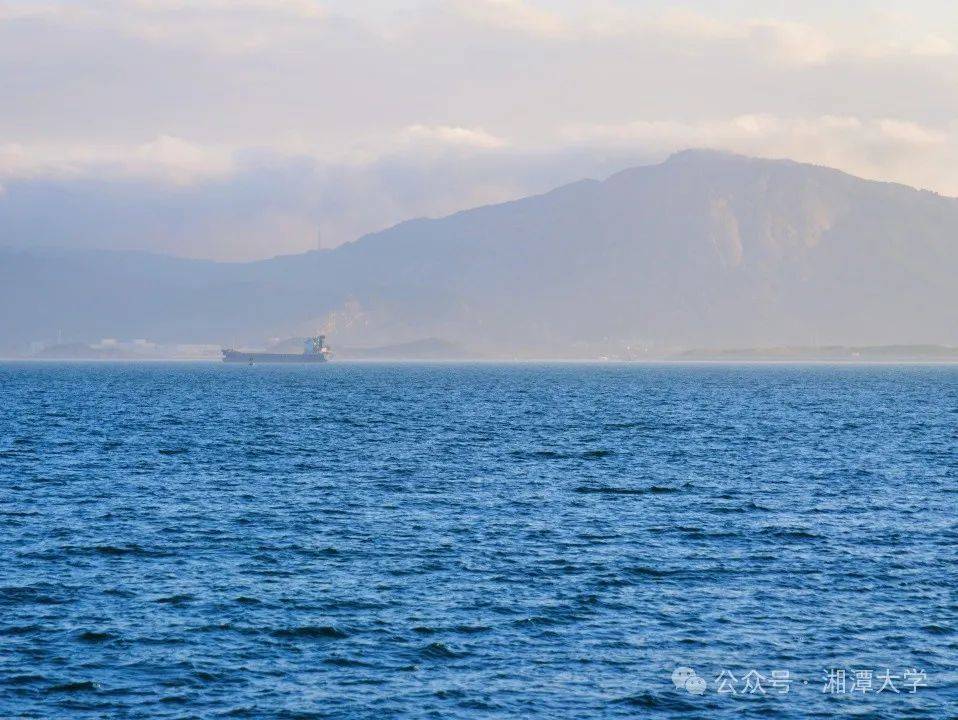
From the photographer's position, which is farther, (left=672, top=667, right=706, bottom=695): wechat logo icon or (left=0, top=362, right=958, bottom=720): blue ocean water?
(left=672, top=667, right=706, bottom=695): wechat logo icon

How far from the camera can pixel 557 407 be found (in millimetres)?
175125

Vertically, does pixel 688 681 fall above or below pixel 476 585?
below

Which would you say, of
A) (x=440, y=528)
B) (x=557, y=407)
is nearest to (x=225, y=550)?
(x=440, y=528)

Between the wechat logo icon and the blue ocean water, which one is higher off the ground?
the blue ocean water

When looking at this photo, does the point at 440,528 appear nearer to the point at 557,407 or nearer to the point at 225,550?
the point at 225,550

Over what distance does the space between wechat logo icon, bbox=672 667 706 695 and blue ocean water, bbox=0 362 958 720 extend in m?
0.09

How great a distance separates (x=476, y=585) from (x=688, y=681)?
42.1 ft

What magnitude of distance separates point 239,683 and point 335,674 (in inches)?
109

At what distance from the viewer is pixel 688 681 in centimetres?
3456

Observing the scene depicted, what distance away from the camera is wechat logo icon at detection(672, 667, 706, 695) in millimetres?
34000

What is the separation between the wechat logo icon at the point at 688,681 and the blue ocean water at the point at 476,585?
85mm

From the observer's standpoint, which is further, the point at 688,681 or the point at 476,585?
the point at 476,585

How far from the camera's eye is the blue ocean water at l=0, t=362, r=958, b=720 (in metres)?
33.7

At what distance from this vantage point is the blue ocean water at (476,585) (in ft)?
111
